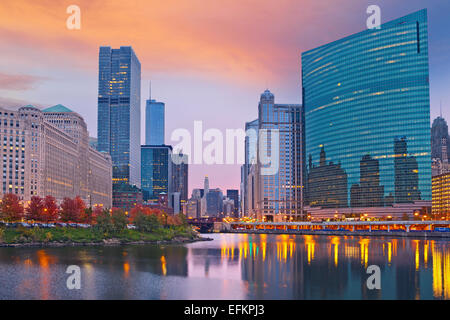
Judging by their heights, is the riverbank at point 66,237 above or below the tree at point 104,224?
below

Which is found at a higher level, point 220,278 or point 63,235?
point 220,278

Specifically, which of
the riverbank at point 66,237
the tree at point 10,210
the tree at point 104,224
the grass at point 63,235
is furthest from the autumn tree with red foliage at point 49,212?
the tree at point 104,224

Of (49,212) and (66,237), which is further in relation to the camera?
(49,212)

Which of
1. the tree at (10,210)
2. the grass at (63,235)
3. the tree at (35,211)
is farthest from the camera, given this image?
the tree at (35,211)

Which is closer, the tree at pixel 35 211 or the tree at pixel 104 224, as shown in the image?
the tree at pixel 104 224

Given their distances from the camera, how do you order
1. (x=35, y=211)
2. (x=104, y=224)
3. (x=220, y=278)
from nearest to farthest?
1. (x=220, y=278)
2. (x=104, y=224)
3. (x=35, y=211)

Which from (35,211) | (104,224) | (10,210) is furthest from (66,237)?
(35,211)

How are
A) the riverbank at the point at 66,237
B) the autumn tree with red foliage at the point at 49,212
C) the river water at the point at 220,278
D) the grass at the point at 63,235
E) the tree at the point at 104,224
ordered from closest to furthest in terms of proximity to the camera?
the river water at the point at 220,278, the riverbank at the point at 66,237, the grass at the point at 63,235, the tree at the point at 104,224, the autumn tree with red foliage at the point at 49,212

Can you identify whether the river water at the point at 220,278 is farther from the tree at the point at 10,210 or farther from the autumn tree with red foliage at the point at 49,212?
the autumn tree with red foliage at the point at 49,212

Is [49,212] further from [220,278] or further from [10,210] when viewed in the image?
[220,278]
